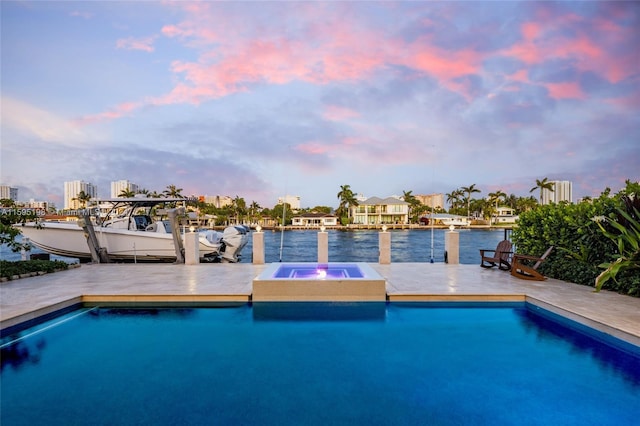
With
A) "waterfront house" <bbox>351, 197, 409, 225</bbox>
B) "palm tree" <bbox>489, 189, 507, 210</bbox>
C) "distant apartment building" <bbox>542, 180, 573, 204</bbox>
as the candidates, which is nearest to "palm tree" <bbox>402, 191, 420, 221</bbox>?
"waterfront house" <bbox>351, 197, 409, 225</bbox>

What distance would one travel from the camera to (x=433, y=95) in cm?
1761

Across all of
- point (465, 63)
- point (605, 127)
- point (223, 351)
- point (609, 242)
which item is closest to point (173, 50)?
point (465, 63)

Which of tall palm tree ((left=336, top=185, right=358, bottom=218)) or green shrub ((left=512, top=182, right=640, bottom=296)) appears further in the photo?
tall palm tree ((left=336, top=185, right=358, bottom=218))

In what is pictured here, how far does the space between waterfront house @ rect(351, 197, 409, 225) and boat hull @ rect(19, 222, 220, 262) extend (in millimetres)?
65558

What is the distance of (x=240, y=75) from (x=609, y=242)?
15.0 metres

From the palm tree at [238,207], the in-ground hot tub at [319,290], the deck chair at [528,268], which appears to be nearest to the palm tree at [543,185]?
the deck chair at [528,268]

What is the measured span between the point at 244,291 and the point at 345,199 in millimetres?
71398

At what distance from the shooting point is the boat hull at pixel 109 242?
12.2 meters

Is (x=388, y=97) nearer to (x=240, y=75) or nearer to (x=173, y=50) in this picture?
(x=240, y=75)

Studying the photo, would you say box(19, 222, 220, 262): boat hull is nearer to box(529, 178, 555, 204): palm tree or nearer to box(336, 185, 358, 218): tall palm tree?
box(336, 185, 358, 218): tall palm tree

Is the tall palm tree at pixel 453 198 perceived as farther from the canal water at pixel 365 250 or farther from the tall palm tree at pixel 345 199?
the canal water at pixel 365 250

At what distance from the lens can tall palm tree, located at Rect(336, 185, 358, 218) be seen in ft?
252

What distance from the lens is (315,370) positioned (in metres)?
4.01

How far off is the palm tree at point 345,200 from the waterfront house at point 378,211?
1.23 metres
